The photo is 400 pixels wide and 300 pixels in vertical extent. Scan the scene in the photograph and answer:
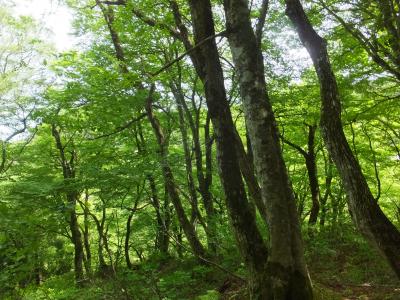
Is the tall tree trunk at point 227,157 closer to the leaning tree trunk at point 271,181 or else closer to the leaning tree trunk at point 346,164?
the leaning tree trunk at point 271,181

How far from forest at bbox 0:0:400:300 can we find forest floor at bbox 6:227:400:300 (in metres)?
0.06

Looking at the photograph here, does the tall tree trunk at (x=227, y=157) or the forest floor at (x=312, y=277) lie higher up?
the tall tree trunk at (x=227, y=157)

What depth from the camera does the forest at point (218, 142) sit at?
4.03m

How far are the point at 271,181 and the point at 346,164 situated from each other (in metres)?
1.53

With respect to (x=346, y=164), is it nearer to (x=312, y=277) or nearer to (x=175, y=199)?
(x=312, y=277)

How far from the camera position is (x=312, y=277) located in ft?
19.8

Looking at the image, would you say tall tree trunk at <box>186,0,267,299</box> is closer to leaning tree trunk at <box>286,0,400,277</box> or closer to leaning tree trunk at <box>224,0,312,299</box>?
leaning tree trunk at <box>224,0,312,299</box>

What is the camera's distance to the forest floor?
5543 mm

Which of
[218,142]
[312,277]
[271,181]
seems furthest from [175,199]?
[271,181]

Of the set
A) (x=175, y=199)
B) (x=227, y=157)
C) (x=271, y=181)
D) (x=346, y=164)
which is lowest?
(x=271, y=181)

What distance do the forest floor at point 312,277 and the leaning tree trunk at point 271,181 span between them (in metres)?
1.31

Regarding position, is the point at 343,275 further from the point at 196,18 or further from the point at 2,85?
the point at 2,85

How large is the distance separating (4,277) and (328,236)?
28.0ft

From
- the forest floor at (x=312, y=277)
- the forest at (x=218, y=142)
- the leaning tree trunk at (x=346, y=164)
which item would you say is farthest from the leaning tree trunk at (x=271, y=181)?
the forest floor at (x=312, y=277)
